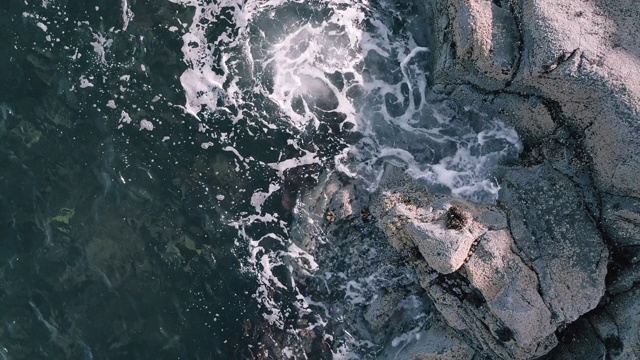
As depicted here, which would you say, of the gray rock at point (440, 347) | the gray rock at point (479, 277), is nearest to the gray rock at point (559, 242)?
the gray rock at point (479, 277)

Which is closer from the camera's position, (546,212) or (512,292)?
(512,292)

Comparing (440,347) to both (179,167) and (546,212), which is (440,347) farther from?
(179,167)

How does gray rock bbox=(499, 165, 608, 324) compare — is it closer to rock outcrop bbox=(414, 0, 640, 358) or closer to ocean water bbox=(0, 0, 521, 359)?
rock outcrop bbox=(414, 0, 640, 358)

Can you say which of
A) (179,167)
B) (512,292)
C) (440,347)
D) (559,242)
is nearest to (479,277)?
(512,292)

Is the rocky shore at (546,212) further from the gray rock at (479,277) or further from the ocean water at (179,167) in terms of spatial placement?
the ocean water at (179,167)

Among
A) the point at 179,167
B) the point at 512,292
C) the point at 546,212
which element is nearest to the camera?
the point at 512,292

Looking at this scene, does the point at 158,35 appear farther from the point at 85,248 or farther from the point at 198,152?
the point at 85,248
